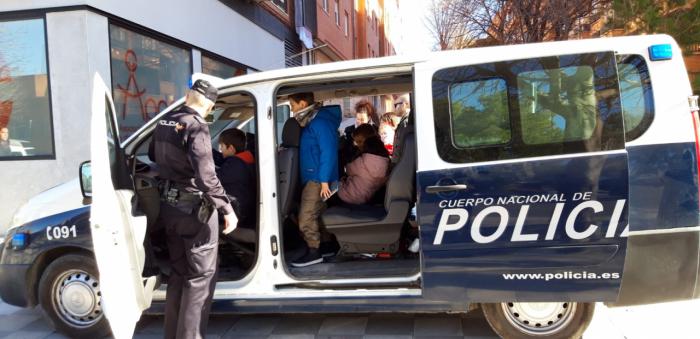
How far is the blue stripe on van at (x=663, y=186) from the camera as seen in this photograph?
2848 mm

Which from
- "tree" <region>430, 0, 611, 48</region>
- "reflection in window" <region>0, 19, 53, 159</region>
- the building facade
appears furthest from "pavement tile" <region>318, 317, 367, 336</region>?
"tree" <region>430, 0, 611, 48</region>

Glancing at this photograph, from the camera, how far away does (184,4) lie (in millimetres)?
9375

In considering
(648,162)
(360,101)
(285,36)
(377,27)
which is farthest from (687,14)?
(377,27)

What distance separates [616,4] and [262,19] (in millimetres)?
8422

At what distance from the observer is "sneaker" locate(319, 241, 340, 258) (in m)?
4.12

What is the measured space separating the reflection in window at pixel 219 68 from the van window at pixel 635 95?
342 inches

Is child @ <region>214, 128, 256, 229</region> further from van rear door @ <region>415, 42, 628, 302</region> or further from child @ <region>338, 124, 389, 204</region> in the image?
van rear door @ <region>415, 42, 628, 302</region>

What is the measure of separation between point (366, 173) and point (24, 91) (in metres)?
5.92

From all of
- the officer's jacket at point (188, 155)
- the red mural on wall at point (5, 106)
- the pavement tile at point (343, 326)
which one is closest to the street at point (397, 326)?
the pavement tile at point (343, 326)

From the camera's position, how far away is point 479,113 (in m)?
3.10

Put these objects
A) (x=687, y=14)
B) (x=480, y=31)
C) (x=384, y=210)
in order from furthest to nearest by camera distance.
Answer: (x=480, y=31)
(x=687, y=14)
(x=384, y=210)

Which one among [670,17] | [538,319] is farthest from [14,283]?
[670,17]

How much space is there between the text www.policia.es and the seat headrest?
1.83 meters

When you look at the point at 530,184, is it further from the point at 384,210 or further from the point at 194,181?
the point at 194,181
